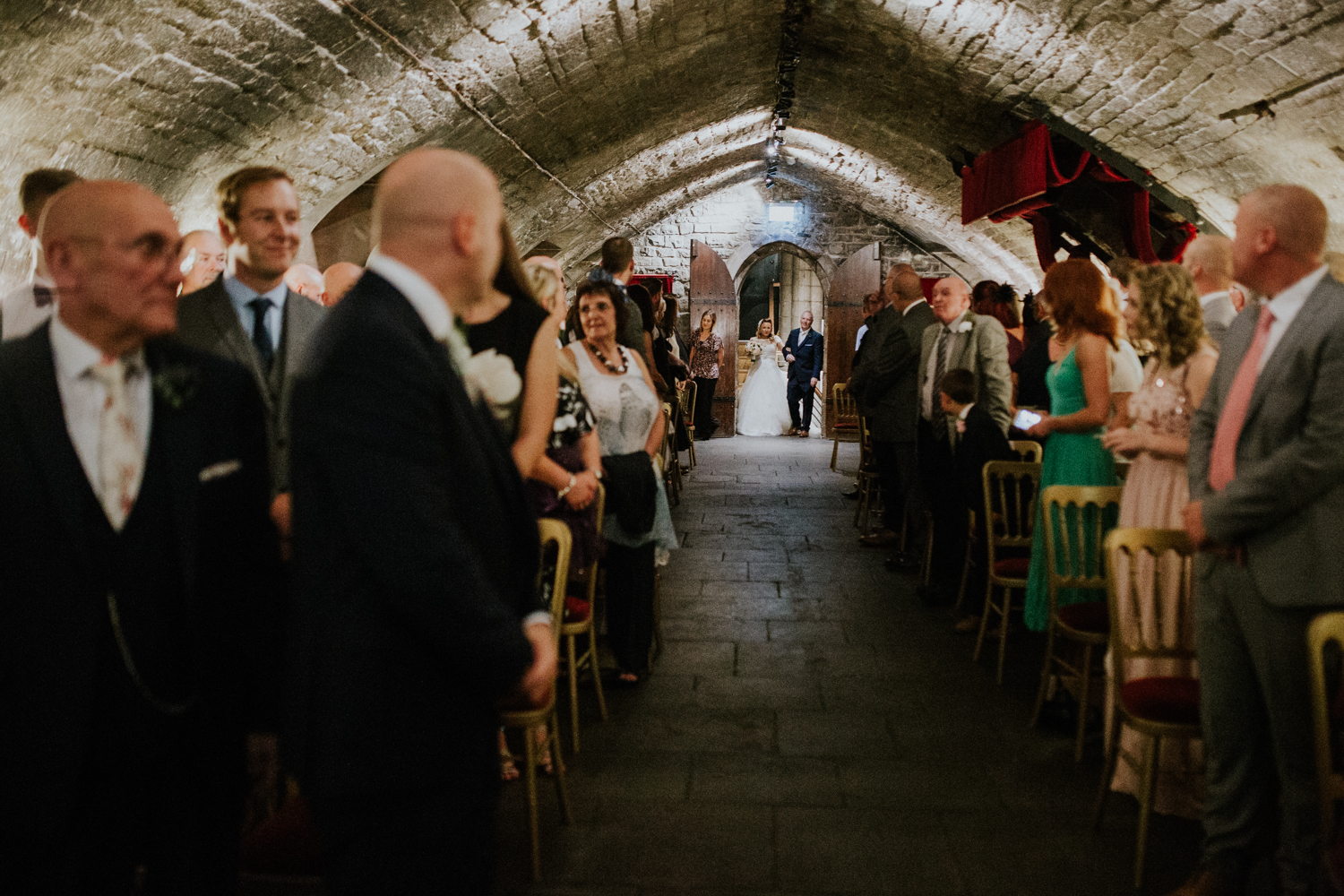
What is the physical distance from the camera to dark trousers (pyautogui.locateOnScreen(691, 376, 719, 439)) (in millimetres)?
10266

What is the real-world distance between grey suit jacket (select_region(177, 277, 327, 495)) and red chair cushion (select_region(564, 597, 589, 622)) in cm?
121

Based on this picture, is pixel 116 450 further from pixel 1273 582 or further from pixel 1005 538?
pixel 1005 538

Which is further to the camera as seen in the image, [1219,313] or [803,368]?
[803,368]

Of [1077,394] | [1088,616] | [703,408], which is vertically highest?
[703,408]

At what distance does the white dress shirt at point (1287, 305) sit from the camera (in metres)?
1.85

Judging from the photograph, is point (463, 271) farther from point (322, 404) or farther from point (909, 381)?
point (909, 381)

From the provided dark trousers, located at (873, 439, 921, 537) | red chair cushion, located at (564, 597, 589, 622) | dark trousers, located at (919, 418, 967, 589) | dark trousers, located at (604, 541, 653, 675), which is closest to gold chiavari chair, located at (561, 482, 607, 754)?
red chair cushion, located at (564, 597, 589, 622)

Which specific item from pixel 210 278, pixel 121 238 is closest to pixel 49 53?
pixel 210 278

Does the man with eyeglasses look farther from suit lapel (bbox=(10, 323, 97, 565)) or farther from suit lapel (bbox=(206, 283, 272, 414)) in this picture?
suit lapel (bbox=(206, 283, 272, 414))

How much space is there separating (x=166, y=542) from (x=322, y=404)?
330 mm

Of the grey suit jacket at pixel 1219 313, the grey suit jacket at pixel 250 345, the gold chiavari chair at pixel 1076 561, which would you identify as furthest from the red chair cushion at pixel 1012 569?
the grey suit jacket at pixel 250 345

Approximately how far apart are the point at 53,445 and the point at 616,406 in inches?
83.1

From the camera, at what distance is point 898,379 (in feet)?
17.4

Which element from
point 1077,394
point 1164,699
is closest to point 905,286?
point 1077,394
